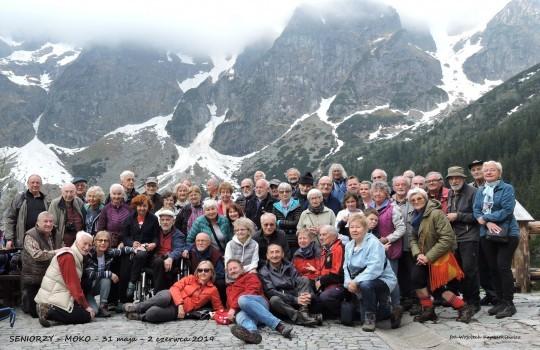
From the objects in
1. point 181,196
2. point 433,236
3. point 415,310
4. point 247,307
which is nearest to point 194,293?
point 247,307

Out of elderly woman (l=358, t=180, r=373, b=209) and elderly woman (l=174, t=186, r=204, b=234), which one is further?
elderly woman (l=174, t=186, r=204, b=234)

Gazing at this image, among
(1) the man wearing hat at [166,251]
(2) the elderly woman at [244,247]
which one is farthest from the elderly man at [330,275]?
(1) the man wearing hat at [166,251]

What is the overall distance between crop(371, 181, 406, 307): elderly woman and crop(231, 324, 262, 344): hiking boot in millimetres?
3321

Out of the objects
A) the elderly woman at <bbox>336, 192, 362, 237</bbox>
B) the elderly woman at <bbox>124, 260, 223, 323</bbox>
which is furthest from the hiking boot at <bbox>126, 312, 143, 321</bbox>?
the elderly woman at <bbox>336, 192, 362, 237</bbox>

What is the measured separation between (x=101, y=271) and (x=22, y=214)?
8.12 ft

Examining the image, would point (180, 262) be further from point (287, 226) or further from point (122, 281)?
point (287, 226)

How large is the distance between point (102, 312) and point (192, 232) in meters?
2.40

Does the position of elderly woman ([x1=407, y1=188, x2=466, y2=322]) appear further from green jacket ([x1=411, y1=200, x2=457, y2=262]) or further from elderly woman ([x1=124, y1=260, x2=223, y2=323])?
elderly woman ([x1=124, y1=260, x2=223, y2=323])

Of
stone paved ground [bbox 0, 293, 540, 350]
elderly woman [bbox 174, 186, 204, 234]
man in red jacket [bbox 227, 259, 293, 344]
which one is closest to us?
stone paved ground [bbox 0, 293, 540, 350]

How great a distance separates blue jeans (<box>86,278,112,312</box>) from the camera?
32.7ft

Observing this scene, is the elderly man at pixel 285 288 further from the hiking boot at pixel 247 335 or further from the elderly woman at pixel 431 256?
the elderly woman at pixel 431 256

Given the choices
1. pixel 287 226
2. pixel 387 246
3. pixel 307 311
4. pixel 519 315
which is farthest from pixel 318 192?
pixel 519 315

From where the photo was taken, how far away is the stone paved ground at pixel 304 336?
24.1 feet

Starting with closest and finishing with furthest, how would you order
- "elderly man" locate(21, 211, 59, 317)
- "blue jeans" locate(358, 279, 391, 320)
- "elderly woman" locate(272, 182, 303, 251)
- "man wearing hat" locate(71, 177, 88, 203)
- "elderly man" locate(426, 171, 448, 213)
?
1. "blue jeans" locate(358, 279, 391, 320)
2. "elderly man" locate(21, 211, 59, 317)
3. "elderly man" locate(426, 171, 448, 213)
4. "elderly woman" locate(272, 182, 303, 251)
5. "man wearing hat" locate(71, 177, 88, 203)
